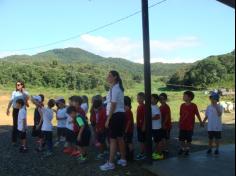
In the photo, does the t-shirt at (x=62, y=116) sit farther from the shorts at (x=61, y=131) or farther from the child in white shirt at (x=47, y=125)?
the child in white shirt at (x=47, y=125)

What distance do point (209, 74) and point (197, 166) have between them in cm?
3484

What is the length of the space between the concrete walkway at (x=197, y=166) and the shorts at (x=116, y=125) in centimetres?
72

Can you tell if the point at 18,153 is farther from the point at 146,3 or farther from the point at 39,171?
the point at 146,3

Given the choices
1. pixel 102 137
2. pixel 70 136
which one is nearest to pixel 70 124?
pixel 70 136

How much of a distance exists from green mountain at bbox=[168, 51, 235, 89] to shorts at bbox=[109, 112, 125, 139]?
31701 mm

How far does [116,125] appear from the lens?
7.24 m

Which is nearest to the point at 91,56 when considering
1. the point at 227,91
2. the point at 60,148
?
the point at 227,91

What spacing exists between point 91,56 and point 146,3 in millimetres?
91634

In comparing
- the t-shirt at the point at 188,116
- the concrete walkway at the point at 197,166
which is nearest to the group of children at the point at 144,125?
the t-shirt at the point at 188,116

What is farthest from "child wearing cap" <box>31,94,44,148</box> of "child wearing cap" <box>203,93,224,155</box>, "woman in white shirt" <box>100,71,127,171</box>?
"child wearing cap" <box>203,93,224,155</box>

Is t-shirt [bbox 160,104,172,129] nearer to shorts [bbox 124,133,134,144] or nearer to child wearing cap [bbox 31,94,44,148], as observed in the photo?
shorts [bbox 124,133,134,144]

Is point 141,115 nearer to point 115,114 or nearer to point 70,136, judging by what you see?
point 115,114

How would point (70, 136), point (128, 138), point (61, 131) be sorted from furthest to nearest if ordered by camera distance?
point (61, 131), point (70, 136), point (128, 138)

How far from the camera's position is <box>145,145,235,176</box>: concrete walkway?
6.87 m
